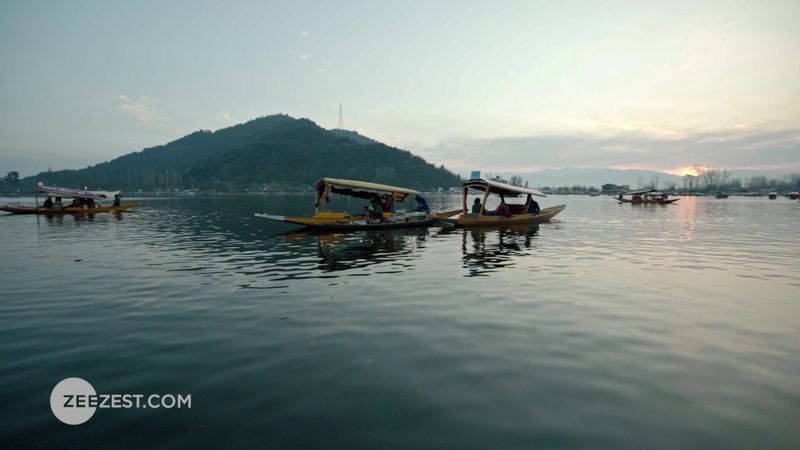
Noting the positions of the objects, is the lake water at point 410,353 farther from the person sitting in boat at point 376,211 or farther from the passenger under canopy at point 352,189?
the person sitting in boat at point 376,211

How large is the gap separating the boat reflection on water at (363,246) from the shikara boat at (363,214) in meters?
0.65

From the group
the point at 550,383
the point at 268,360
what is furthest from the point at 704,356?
the point at 268,360

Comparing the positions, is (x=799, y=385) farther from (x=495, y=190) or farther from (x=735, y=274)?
(x=495, y=190)

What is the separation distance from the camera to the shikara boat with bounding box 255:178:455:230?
1153 inches

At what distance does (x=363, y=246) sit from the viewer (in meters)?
23.6

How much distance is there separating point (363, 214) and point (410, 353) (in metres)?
23.7

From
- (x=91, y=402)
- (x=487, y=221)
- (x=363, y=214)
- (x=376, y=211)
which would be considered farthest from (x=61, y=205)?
(x=91, y=402)

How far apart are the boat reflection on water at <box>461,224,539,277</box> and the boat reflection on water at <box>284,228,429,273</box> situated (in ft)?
9.05

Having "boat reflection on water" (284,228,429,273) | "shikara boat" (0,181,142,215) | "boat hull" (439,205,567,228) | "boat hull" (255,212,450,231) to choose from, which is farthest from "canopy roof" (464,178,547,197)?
"shikara boat" (0,181,142,215)

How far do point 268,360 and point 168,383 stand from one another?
1.64 metres

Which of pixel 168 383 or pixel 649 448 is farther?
pixel 168 383

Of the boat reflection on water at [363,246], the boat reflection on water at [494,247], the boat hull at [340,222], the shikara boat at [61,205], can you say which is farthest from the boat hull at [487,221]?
the shikara boat at [61,205]

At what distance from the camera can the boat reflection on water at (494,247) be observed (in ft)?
57.4

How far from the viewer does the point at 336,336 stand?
8953mm
